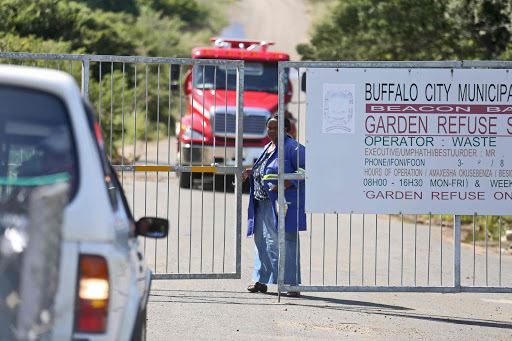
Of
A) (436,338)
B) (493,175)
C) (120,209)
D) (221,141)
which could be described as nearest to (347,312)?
(436,338)

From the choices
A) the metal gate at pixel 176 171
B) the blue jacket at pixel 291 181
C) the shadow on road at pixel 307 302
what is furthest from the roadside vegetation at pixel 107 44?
the shadow on road at pixel 307 302

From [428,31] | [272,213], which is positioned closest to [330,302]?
[272,213]

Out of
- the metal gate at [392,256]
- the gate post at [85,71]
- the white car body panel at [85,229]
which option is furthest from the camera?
the gate post at [85,71]

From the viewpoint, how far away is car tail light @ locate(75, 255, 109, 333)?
11.2 ft

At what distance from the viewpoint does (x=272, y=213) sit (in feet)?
30.3

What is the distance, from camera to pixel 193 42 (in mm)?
53750

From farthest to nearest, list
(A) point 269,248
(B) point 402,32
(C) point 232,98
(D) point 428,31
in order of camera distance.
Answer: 1. (B) point 402,32
2. (D) point 428,31
3. (C) point 232,98
4. (A) point 269,248

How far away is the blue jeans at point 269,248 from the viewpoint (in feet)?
29.7

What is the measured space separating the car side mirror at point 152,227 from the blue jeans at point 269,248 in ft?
14.1

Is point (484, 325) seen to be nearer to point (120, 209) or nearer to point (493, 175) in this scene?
point (493, 175)

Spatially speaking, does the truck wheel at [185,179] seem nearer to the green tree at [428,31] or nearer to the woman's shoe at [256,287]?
the green tree at [428,31]

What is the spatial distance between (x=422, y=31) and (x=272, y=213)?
22.0 meters

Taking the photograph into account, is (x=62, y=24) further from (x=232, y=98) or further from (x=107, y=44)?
(x=232, y=98)

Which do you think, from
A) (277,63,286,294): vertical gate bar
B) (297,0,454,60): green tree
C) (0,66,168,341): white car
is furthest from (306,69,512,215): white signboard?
(297,0,454,60): green tree
